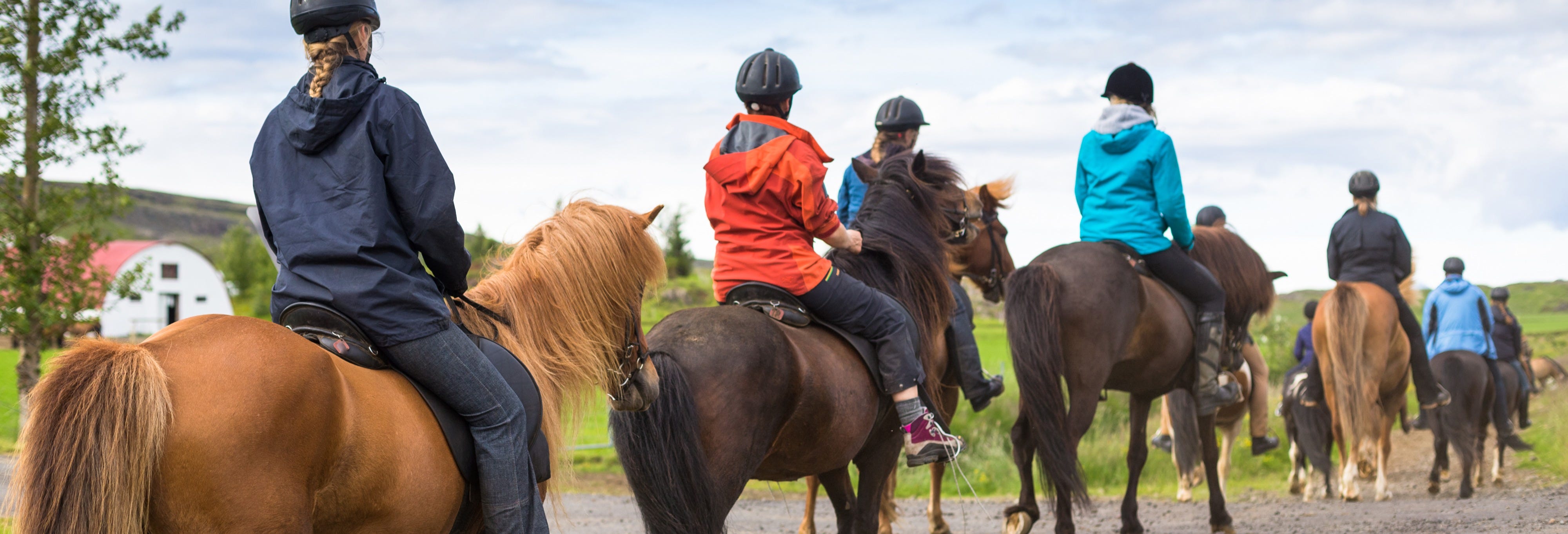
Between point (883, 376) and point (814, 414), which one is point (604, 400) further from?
point (883, 376)

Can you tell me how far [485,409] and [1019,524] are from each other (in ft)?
14.3

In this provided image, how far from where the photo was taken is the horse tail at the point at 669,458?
4.03 metres

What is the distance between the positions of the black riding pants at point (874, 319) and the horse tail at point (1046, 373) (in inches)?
67.3

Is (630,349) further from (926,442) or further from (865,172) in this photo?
(865,172)

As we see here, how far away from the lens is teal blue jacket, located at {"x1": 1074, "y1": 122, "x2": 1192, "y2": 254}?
6.79 m

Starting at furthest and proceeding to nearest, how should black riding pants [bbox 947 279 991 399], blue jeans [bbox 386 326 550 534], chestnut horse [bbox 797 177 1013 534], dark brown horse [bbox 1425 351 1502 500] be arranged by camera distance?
dark brown horse [bbox 1425 351 1502 500], chestnut horse [bbox 797 177 1013 534], black riding pants [bbox 947 279 991 399], blue jeans [bbox 386 326 550 534]

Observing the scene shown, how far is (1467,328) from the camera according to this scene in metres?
11.6

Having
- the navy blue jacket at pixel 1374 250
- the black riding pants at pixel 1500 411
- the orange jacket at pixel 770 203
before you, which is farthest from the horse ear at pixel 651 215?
the black riding pants at pixel 1500 411

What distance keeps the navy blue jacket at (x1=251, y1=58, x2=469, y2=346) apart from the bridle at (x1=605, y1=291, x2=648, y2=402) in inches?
32.9

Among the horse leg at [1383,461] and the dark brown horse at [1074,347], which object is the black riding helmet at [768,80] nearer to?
the dark brown horse at [1074,347]

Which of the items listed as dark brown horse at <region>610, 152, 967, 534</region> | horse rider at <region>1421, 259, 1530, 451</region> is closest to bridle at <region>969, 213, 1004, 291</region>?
dark brown horse at <region>610, 152, 967, 534</region>

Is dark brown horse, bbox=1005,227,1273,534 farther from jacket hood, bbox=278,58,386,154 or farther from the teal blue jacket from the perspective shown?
jacket hood, bbox=278,58,386,154

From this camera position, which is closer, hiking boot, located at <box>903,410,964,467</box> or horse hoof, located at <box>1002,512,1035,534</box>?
hiking boot, located at <box>903,410,964,467</box>

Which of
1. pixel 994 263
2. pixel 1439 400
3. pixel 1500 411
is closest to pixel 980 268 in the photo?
pixel 994 263
